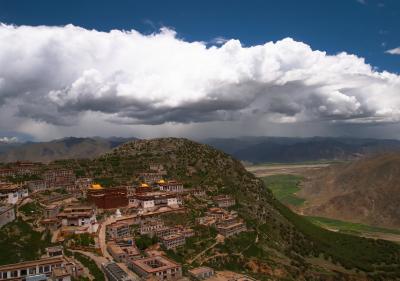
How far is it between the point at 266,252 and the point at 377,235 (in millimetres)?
94641

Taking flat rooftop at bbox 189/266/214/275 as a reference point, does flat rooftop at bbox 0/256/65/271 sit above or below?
above

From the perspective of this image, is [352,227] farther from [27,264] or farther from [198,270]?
[27,264]

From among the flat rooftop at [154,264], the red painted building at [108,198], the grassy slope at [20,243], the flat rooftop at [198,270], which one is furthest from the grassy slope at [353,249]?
the grassy slope at [20,243]

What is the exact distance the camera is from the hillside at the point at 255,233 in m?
88.1

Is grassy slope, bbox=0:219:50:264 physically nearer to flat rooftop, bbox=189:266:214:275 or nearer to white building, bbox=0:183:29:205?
white building, bbox=0:183:29:205

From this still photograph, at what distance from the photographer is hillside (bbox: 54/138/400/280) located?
88.1m

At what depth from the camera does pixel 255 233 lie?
10244 cm

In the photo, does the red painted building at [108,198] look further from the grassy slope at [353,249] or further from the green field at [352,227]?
the green field at [352,227]

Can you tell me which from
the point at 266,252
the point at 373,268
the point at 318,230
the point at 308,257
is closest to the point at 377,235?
the point at 318,230

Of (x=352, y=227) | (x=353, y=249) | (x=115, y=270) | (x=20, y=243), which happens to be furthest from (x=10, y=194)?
(x=352, y=227)

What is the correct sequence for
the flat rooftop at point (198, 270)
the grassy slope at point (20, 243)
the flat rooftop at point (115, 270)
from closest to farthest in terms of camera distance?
the flat rooftop at point (115, 270) → the grassy slope at point (20, 243) → the flat rooftop at point (198, 270)

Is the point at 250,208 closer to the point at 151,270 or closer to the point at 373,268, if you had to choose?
the point at 373,268

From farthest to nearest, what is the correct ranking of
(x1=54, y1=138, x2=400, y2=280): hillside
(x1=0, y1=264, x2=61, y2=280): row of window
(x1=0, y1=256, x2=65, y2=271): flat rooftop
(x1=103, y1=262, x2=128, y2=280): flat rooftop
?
(x1=54, y1=138, x2=400, y2=280): hillside → (x1=103, y1=262, x2=128, y2=280): flat rooftop → (x1=0, y1=256, x2=65, y2=271): flat rooftop → (x1=0, y1=264, x2=61, y2=280): row of window

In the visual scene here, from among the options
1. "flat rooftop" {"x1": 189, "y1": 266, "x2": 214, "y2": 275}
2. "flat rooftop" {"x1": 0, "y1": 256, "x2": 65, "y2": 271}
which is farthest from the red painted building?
"flat rooftop" {"x1": 0, "y1": 256, "x2": 65, "y2": 271}
